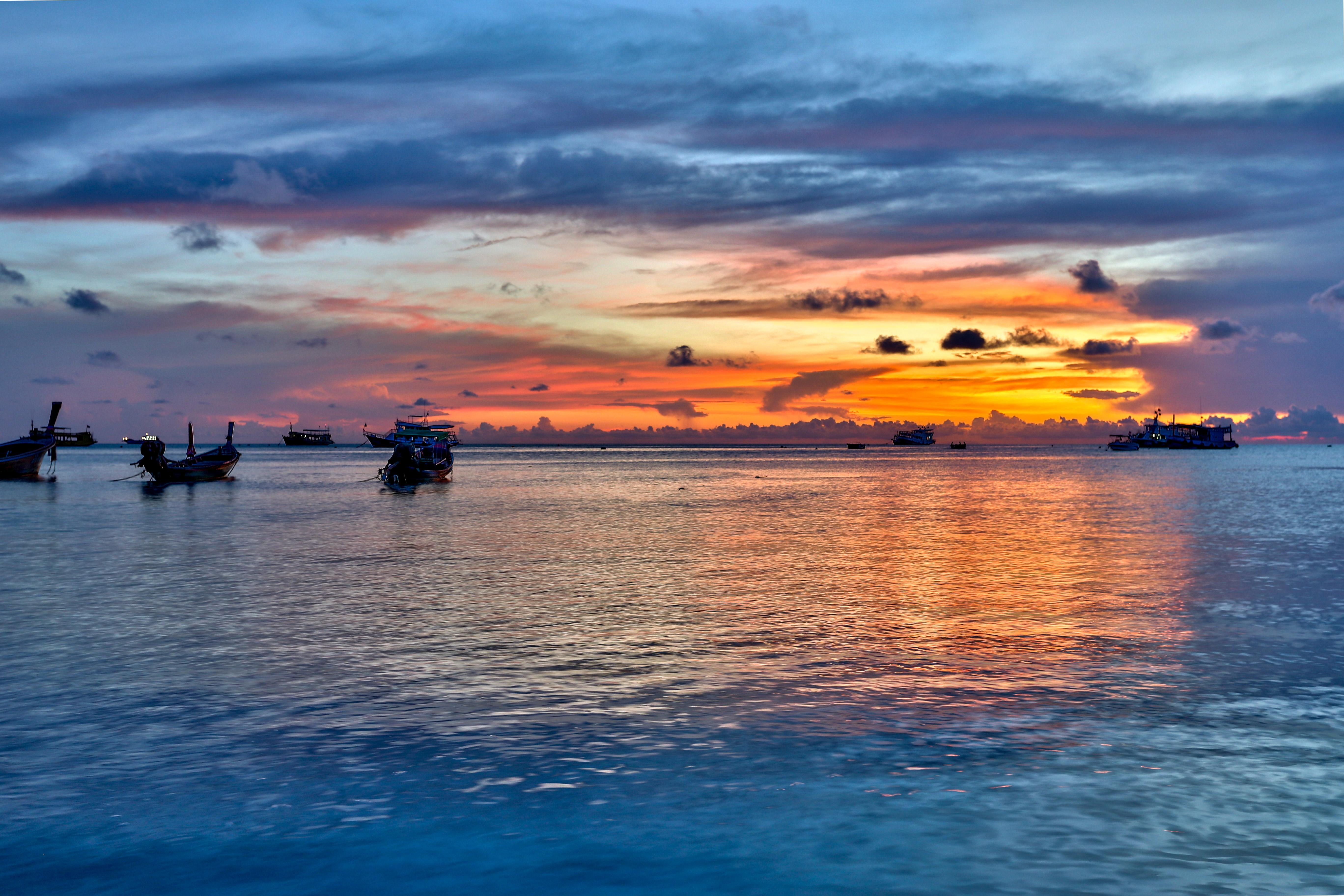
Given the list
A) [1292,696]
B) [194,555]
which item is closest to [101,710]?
[1292,696]

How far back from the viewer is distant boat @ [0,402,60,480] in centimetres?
9862

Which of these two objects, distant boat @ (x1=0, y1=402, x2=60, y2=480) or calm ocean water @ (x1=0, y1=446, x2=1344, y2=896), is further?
distant boat @ (x1=0, y1=402, x2=60, y2=480)

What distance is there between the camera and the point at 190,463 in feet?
320

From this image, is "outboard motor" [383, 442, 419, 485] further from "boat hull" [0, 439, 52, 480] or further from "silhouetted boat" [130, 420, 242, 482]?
"boat hull" [0, 439, 52, 480]

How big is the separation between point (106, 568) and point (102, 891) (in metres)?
28.1

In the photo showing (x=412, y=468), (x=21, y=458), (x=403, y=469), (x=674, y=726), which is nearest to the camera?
(x=674, y=726)

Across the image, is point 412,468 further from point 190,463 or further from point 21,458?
point 21,458

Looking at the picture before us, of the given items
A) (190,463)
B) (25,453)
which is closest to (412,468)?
(190,463)

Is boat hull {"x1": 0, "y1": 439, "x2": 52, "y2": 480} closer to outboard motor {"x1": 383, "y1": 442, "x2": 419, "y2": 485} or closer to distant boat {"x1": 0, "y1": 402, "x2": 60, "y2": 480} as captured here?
distant boat {"x1": 0, "y1": 402, "x2": 60, "y2": 480}

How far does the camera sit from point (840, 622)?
21.7 meters

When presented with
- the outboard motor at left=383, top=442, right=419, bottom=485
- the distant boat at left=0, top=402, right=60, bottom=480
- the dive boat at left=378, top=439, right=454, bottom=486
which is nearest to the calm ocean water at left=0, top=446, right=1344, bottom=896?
the outboard motor at left=383, top=442, right=419, bottom=485

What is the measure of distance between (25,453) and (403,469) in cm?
4244

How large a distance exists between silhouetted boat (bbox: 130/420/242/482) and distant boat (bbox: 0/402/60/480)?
9.87 metres

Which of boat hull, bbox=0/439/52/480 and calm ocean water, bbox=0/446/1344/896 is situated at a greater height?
boat hull, bbox=0/439/52/480
